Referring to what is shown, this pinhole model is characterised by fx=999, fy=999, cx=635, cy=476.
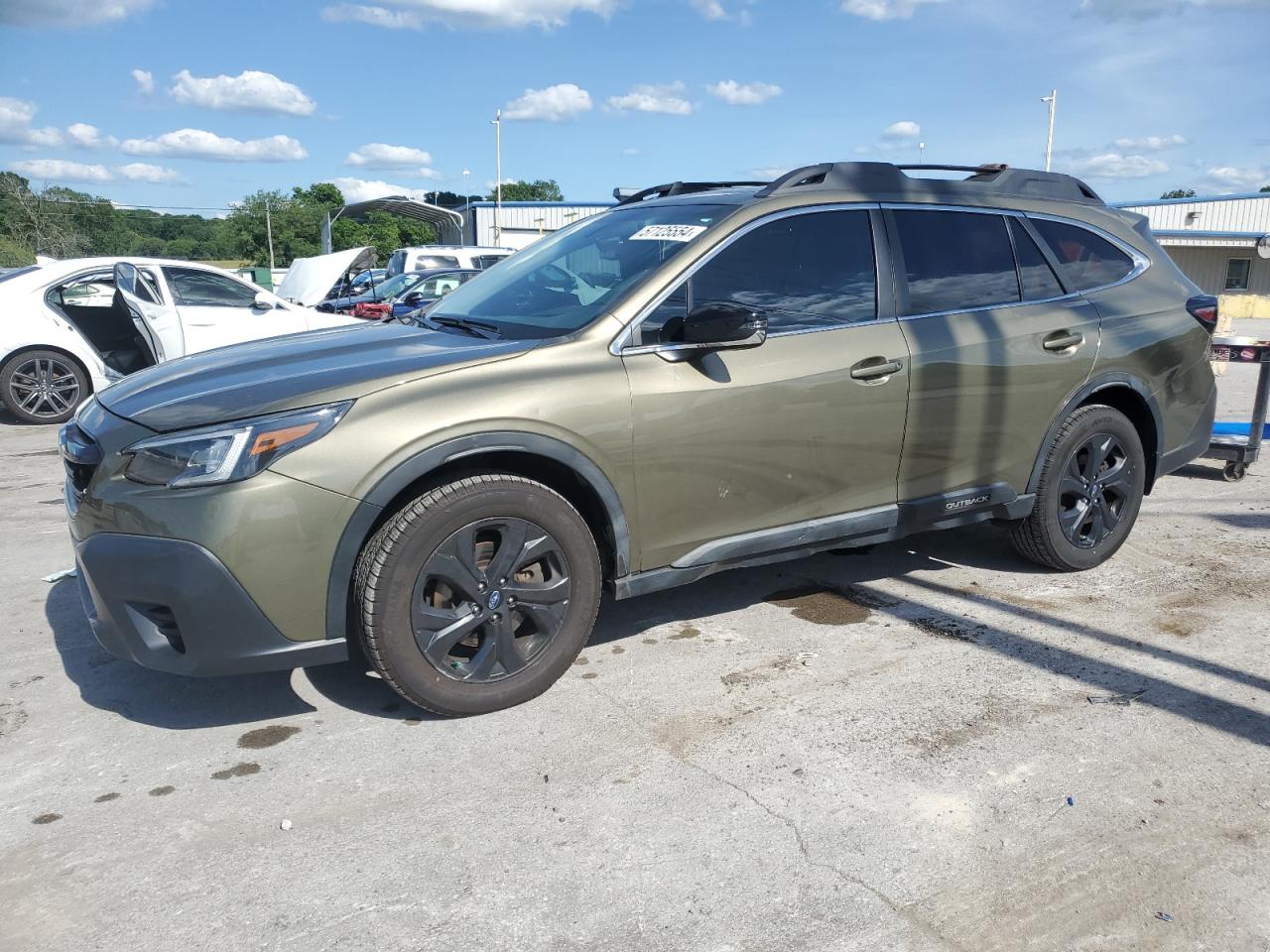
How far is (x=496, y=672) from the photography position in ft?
11.2

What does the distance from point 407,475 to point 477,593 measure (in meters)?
0.47

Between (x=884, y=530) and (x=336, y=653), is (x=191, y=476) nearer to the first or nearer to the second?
(x=336, y=653)

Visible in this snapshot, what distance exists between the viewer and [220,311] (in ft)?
32.1

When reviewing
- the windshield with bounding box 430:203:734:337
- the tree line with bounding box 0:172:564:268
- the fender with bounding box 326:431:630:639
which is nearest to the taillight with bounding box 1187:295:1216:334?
the windshield with bounding box 430:203:734:337

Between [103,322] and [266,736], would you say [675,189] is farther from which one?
[103,322]

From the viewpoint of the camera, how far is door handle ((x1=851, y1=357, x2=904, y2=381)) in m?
3.92

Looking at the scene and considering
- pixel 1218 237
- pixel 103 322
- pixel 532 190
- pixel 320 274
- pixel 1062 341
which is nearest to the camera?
pixel 1062 341

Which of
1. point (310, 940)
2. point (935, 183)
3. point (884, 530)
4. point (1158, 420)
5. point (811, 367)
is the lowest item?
point (310, 940)

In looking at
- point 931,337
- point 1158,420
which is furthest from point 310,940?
point 1158,420

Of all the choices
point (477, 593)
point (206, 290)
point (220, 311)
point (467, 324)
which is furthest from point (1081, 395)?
point (206, 290)

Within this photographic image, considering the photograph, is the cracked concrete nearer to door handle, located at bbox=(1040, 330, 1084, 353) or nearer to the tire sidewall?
the tire sidewall

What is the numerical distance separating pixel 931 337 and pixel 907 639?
4.13 ft

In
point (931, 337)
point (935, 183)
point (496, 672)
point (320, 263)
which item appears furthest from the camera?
point (320, 263)

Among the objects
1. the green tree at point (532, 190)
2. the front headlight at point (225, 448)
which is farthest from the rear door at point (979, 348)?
the green tree at point (532, 190)
